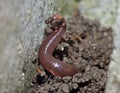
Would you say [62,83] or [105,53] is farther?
[105,53]

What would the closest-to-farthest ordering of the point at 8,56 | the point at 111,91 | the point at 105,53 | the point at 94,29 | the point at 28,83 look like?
the point at 8,56, the point at 111,91, the point at 28,83, the point at 105,53, the point at 94,29

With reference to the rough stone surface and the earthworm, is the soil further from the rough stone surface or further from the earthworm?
the rough stone surface

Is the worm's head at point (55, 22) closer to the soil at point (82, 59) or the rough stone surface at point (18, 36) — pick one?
the rough stone surface at point (18, 36)

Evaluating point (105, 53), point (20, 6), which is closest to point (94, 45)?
point (105, 53)

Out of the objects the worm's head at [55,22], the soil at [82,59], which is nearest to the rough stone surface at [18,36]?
the worm's head at [55,22]

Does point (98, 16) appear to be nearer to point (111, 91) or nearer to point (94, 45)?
point (94, 45)

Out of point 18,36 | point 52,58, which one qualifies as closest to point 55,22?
point 52,58
